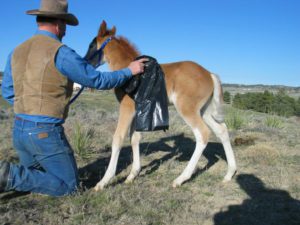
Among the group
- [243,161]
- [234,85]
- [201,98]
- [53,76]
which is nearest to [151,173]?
[201,98]

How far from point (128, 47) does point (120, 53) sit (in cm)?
17

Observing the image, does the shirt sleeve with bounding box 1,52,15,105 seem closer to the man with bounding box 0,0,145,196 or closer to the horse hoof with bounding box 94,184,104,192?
the man with bounding box 0,0,145,196

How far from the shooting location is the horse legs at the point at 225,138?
17.8 feet

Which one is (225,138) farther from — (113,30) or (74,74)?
(74,74)

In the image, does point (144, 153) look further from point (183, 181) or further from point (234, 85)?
point (234, 85)

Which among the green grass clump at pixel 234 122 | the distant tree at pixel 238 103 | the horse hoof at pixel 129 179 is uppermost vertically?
the horse hoof at pixel 129 179

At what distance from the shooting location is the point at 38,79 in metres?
3.96

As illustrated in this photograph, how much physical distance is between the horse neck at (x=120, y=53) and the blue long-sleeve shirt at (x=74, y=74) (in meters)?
1.14

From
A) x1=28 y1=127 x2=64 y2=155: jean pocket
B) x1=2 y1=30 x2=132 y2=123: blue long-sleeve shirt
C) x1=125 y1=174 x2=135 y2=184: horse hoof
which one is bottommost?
x1=125 y1=174 x2=135 y2=184: horse hoof

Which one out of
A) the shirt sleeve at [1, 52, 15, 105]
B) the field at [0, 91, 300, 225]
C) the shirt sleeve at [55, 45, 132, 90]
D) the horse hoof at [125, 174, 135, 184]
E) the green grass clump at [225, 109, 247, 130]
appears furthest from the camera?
the green grass clump at [225, 109, 247, 130]

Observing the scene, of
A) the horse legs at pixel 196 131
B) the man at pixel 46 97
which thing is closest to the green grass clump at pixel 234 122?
the horse legs at pixel 196 131

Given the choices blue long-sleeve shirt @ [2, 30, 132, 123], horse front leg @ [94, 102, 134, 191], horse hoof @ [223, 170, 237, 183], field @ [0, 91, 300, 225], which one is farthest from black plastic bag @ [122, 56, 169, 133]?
horse hoof @ [223, 170, 237, 183]

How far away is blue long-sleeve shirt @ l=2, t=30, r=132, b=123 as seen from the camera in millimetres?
3957

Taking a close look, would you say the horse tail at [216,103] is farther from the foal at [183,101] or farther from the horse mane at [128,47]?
the horse mane at [128,47]
